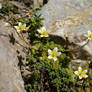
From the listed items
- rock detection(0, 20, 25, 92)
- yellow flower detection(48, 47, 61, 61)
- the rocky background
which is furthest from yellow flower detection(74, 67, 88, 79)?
rock detection(0, 20, 25, 92)

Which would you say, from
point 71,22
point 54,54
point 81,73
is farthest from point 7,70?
point 71,22

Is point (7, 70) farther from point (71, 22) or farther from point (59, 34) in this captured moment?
point (71, 22)

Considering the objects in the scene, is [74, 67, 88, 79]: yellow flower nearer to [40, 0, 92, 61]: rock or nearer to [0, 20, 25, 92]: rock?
[40, 0, 92, 61]: rock

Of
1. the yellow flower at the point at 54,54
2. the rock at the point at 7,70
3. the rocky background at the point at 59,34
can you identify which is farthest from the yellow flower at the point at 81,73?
the rock at the point at 7,70

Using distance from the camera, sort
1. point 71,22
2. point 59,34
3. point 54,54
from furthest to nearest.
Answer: point 71,22 < point 59,34 < point 54,54

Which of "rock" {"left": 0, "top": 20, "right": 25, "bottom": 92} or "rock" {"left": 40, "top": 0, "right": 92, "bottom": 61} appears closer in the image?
"rock" {"left": 0, "top": 20, "right": 25, "bottom": 92}

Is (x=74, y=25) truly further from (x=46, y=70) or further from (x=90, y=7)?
(x=46, y=70)

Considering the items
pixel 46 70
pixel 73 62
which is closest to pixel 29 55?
pixel 46 70

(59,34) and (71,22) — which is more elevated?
(71,22)
